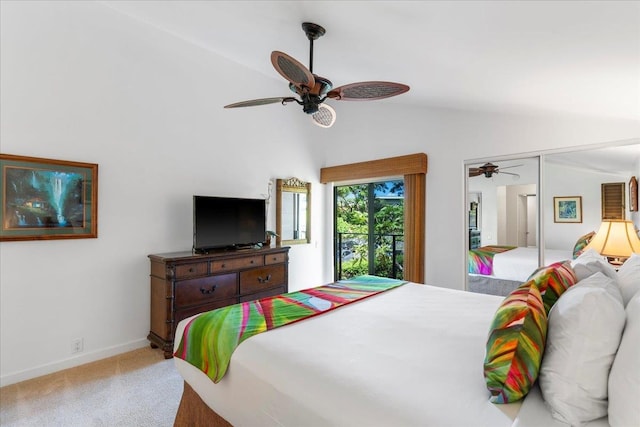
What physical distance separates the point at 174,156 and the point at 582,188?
4085 millimetres

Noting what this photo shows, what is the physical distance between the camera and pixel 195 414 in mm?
1741

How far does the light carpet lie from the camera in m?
2.05

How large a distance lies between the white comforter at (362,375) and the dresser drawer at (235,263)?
1.46 metres

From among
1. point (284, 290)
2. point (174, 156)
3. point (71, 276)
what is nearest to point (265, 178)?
point (174, 156)

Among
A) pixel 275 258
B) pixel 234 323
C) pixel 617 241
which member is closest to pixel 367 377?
pixel 234 323

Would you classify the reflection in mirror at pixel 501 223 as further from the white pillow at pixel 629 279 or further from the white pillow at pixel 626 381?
the white pillow at pixel 626 381

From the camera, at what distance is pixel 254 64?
13.2ft

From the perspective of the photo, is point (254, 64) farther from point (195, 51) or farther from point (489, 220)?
point (489, 220)

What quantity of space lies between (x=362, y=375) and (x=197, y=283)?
2.38m

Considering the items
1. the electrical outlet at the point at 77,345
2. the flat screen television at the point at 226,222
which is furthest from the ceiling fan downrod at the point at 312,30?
the electrical outlet at the point at 77,345

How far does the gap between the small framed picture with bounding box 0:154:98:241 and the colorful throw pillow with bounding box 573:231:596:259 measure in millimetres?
4438

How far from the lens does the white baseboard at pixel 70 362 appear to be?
2.50m

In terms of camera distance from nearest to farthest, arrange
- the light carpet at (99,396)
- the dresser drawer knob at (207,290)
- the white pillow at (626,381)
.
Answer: the white pillow at (626,381)
the light carpet at (99,396)
the dresser drawer knob at (207,290)

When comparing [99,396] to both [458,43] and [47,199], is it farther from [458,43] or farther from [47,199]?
[458,43]
